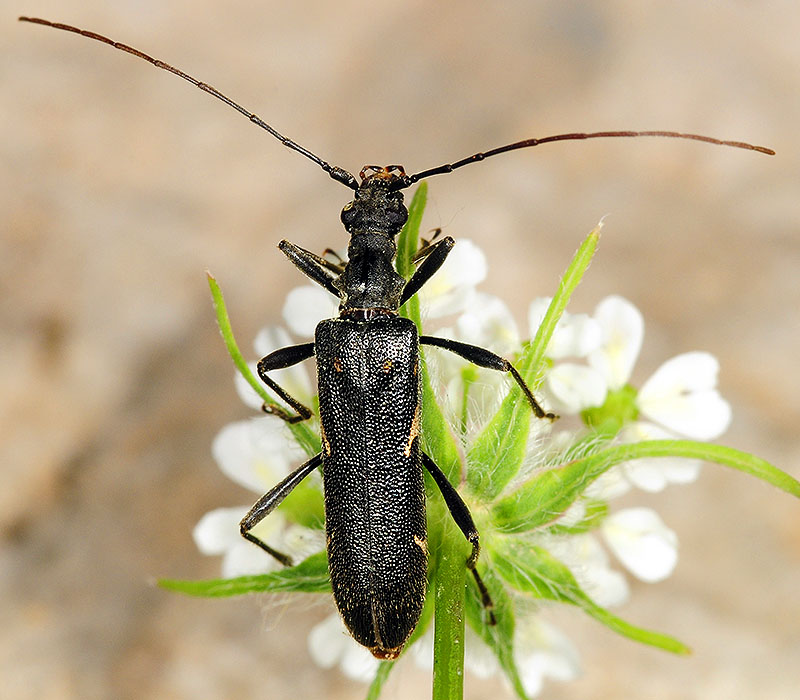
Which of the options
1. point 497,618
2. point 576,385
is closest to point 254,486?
point 497,618

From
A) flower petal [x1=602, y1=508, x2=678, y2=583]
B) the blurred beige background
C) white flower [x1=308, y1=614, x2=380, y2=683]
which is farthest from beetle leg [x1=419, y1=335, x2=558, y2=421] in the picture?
the blurred beige background

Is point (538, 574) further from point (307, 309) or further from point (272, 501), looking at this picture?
point (307, 309)

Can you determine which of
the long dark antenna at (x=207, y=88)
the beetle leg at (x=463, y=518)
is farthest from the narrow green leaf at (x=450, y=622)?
the long dark antenna at (x=207, y=88)

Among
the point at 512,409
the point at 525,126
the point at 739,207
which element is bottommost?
the point at 512,409

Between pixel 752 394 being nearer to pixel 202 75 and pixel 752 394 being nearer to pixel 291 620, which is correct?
pixel 291 620

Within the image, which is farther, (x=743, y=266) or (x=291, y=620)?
(x=743, y=266)

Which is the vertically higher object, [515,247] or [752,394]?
[515,247]

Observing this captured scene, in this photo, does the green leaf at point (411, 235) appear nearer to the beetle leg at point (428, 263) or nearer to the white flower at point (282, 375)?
the beetle leg at point (428, 263)

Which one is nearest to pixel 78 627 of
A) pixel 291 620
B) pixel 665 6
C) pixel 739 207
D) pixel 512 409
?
pixel 291 620
